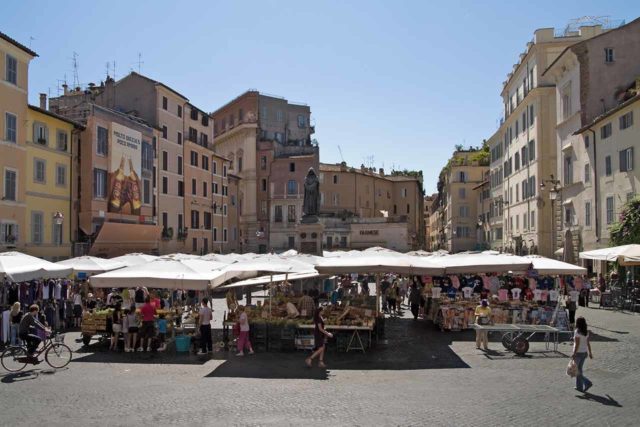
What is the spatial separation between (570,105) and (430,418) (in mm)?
34846

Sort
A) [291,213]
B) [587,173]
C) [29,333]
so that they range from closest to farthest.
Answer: [29,333], [587,173], [291,213]

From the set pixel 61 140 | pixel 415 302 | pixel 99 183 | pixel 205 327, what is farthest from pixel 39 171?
pixel 205 327

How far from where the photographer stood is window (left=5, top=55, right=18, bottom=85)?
32.7 meters

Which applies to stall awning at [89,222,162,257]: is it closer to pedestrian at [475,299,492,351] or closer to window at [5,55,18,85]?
window at [5,55,18,85]

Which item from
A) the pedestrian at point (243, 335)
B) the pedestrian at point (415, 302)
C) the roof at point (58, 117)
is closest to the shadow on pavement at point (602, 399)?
the pedestrian at point (243, 335)

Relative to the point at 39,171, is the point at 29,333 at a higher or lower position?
lower

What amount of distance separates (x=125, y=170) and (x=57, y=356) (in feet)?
103

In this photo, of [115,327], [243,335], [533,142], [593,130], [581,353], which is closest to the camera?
[581,353]

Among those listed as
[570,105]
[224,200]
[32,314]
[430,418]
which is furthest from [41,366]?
[224,200]

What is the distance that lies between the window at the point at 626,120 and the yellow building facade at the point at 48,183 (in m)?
30.8

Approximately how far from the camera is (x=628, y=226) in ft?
96.3

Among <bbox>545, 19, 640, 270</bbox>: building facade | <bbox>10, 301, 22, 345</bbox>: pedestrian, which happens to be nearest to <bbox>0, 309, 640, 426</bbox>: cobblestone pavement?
<bbox>10, 301, 22, 345</bbox>: pedestrian

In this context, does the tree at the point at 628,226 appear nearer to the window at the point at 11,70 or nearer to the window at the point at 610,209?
the window at the point at 610,209

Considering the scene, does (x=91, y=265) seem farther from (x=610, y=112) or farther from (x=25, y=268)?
(x=610, y=112)
